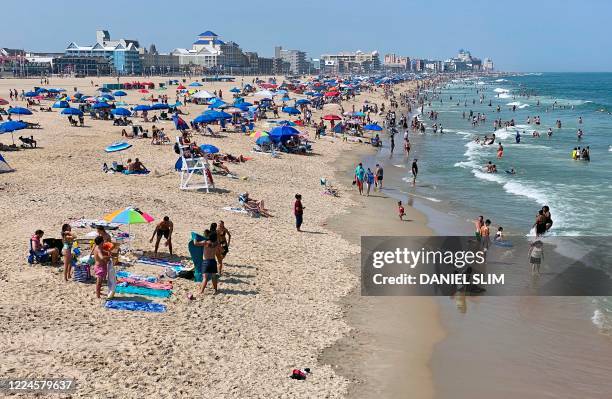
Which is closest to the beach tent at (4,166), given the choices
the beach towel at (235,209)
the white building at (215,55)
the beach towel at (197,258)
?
the beach towel at (235,209)

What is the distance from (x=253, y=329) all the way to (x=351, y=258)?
5047mm

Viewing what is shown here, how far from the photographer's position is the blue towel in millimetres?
10477

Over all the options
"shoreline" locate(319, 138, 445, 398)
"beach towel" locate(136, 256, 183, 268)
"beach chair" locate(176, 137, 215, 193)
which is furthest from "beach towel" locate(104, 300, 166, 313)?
"beach chair" locate(176, 137, 215, 193)

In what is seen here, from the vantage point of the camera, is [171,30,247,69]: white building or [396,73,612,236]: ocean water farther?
[171,30,247,69]: white building

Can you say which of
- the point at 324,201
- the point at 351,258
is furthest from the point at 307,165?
the point at 351,258

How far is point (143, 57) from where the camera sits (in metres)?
164

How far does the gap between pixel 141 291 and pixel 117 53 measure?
15830cm

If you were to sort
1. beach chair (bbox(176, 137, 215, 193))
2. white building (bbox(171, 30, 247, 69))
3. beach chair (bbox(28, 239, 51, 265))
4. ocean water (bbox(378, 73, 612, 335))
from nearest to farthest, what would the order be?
beach chair (bbox(28, 239, 51, 265)) < ocean water (bbox(378, 73, 612, 335)) < beach chair (bbox(176, 137, 215, 193)) < white building (bbox(171, 30, 247, 69))

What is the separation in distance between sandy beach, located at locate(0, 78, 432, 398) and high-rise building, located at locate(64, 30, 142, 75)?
145m

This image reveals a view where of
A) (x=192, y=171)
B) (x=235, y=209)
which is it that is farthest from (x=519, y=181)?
(x=192, y=171)

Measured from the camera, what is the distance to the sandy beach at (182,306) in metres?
7.93

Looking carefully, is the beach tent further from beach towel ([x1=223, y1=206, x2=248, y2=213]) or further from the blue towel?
the blue towel

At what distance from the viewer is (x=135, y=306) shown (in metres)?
9.92

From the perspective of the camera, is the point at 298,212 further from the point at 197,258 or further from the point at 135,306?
the point at 135,306
